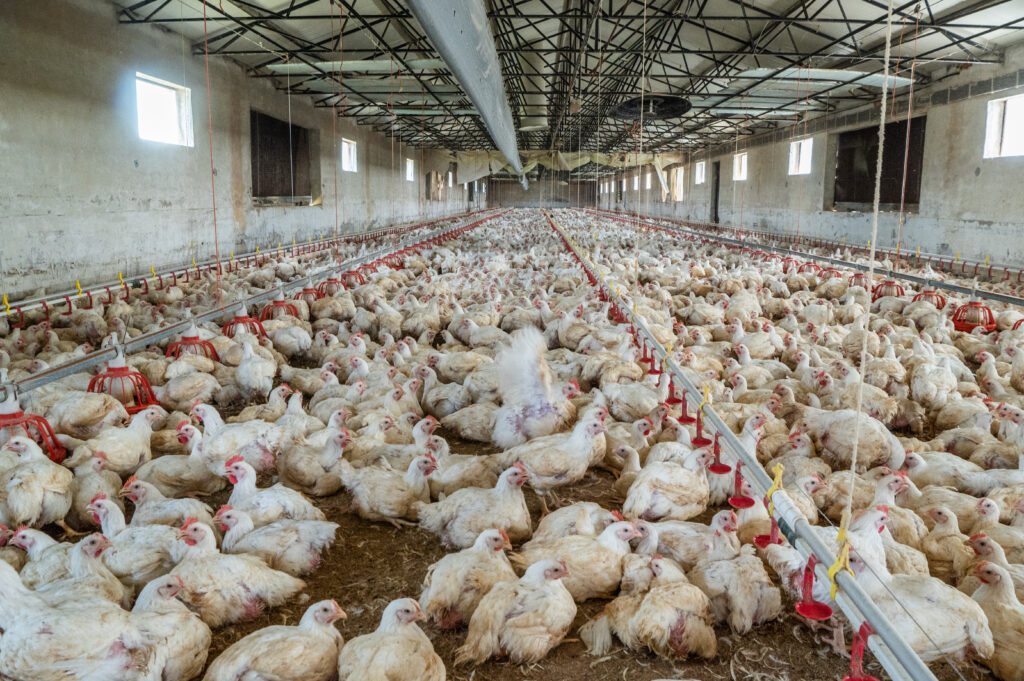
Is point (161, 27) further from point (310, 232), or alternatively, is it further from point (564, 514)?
point (564, 514)

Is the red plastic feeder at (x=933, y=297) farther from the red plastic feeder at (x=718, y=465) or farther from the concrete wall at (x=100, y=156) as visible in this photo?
the concrete wall at (x=100, y=156)

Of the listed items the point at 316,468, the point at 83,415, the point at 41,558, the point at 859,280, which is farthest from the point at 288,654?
the point at 859,280

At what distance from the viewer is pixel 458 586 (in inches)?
109

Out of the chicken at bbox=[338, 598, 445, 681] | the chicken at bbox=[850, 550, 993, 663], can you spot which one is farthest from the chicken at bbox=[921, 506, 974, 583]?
the chicken at bbox=[338, 598, 445, 681]

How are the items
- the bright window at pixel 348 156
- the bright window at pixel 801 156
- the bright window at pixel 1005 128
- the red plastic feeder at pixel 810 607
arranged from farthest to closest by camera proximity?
the bright window at pixel 348 156 < the bright window at pixel 801 156 < the bright window at pixel 1005 128 < the red plastic feeder at pixel 810 607

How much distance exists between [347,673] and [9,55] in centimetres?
1079

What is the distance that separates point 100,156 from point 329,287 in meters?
5.02

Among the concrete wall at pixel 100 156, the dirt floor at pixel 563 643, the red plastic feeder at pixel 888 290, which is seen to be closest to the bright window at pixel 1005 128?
the red plastic feeder at pixel 888 290

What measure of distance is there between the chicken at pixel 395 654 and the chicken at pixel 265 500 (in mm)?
1200

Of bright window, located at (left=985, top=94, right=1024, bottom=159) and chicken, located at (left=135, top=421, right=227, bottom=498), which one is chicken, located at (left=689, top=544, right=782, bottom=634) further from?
bright window, located at (left=985, top=94, right=1024, bottom=159)

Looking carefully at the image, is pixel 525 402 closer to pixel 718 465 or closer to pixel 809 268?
pixel 718 465

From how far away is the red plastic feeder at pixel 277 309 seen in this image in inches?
313

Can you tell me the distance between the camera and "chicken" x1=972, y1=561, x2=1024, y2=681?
249 centimetres

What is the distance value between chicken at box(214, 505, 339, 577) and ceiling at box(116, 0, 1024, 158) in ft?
21.5
